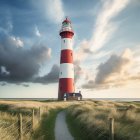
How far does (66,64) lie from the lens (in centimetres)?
4631

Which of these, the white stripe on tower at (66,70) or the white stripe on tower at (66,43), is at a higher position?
the white stripe on tower at (66,43)

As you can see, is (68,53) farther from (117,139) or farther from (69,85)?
(117,139)

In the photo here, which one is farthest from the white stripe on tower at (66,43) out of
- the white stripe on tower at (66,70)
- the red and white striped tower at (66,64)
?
the white stripe on tower at (66,70)

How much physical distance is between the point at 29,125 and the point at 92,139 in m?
4.94

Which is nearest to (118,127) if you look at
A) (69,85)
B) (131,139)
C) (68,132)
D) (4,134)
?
(131,139)

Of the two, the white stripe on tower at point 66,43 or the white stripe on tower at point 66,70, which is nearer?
the white stripe on tower at point 66,70

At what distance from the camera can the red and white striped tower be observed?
46344mm

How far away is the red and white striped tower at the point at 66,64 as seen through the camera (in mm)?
46344

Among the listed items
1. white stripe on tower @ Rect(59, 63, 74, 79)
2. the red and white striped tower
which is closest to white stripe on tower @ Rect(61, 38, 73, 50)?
the red and white striped tower

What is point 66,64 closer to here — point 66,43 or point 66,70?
point 66,70

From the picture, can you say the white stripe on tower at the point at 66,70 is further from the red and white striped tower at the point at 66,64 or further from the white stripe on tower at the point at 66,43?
the white stripe on tower at the point at 66,43

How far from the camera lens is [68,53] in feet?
152

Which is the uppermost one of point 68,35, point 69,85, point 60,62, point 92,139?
point 68,35

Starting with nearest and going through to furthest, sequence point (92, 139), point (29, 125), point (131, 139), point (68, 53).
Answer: point (131, 139)
point (92, 139)
point (29, 125)
point (68, 53)
